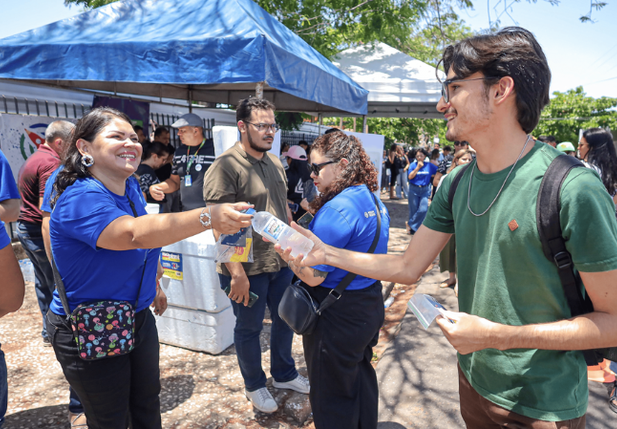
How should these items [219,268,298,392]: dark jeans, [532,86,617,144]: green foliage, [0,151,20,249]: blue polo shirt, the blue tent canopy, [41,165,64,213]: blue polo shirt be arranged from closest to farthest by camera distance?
[41,165,64,213]: blue polo shirt < [0,151,20,249]: blue polo shirt < [219,268,298,392]: dark jeans < the blue tent canopy < [532,86,617,144]: green foliage

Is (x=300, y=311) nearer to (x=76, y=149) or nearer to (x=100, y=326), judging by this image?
(x=100, y=326)

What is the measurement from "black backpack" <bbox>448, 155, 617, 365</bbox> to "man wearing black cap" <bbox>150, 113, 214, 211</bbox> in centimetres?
318

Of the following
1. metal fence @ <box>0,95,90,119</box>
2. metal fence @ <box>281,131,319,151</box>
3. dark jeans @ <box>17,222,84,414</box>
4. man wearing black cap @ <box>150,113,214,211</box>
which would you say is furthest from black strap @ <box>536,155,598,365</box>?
metal fence @ <box>281,131,319,151</box>

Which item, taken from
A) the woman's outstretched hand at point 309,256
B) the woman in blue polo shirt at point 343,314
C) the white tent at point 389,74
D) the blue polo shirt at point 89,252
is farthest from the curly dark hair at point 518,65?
the white tent at point 389,74

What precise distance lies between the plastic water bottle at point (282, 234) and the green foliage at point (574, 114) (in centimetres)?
2919

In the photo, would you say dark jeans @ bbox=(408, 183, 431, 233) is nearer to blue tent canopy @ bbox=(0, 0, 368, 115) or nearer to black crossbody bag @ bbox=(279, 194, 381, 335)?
blue tent canopy @ bbox=(0, 0, 368, 115)

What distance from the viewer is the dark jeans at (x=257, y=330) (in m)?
3.05

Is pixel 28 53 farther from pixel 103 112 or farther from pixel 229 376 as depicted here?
pixel 229 376

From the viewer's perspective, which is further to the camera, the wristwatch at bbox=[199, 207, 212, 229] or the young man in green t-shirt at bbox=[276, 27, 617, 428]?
the wristwatch at bbox=[199, 207, 212, 229]

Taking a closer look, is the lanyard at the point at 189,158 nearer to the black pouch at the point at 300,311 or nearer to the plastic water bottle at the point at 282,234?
the black pouch at the point at 300,311

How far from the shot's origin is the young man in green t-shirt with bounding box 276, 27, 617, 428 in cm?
116

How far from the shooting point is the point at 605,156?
4.17 metres

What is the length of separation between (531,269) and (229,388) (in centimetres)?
285

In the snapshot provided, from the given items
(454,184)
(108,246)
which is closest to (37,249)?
(108,246)
